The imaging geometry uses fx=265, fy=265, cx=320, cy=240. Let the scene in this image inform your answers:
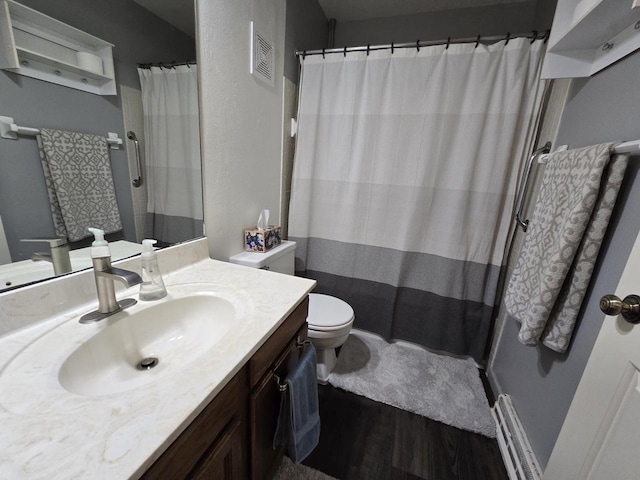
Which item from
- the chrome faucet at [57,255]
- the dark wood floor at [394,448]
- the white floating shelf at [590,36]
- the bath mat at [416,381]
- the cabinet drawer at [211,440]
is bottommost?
the dark wood floor at [394,448]

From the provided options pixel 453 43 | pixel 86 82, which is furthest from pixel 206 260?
pixel 453 43

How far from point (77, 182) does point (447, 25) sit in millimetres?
2496

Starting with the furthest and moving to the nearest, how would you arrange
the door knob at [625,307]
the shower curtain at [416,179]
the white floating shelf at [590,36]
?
1. the shower curtain at [416,179]
2. the white floating shelf at [590,36]
3. the door knob at [625,307]

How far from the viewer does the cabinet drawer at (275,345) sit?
0.72m

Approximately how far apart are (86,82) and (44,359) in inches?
28.3

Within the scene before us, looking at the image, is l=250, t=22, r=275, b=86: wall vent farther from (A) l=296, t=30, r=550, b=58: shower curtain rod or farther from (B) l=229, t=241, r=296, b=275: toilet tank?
(B) l=229, t=241, r=296, b=275: toilet tank

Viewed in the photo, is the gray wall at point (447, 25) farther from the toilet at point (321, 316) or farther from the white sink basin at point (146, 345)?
the white sink basin at point (146, 345)

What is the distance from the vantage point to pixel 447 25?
1.97 m

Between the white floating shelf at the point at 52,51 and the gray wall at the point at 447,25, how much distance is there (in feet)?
6.50

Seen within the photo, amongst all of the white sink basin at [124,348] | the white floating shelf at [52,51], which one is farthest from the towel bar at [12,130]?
the white sink basin at [124,348]

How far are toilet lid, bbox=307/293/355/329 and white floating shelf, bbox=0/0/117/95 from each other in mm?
1250

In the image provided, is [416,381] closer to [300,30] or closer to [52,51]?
[52,51]

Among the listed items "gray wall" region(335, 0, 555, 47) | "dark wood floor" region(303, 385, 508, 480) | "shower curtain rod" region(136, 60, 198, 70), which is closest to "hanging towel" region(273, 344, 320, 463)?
"dark wood floor" region(303, 385, 508, 480)

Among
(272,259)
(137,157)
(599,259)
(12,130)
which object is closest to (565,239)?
(599,259)
